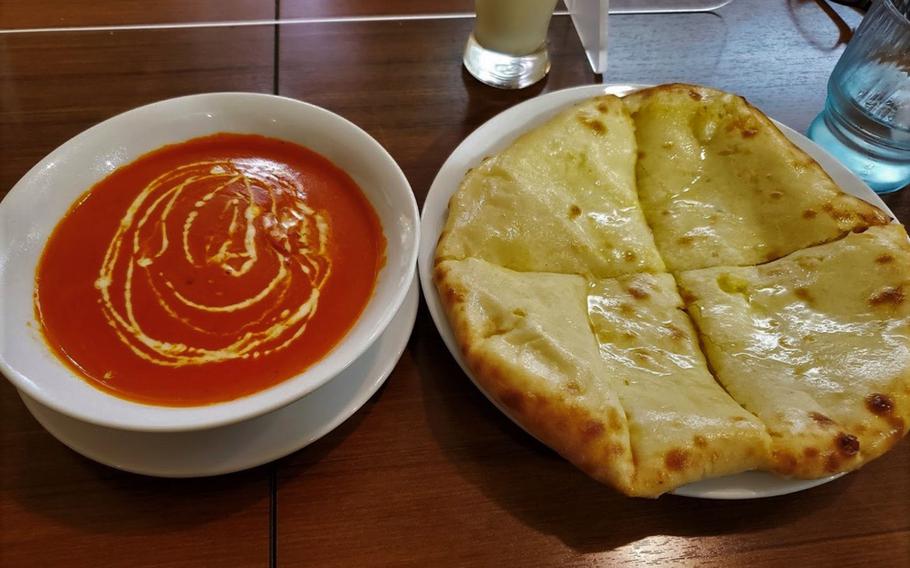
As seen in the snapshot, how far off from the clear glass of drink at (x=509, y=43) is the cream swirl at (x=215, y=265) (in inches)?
32.3

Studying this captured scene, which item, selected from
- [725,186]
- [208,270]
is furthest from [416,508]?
[725,186]

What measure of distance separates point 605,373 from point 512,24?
3.60 feet

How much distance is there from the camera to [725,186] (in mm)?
1706

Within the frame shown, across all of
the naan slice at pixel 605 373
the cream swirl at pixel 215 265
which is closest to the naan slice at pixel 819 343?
the naan slice at pixel 605 373

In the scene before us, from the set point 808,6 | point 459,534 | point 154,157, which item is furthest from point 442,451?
point 808,6

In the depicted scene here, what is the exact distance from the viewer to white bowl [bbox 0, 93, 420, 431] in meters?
1.08

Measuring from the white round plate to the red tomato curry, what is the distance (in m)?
0.11

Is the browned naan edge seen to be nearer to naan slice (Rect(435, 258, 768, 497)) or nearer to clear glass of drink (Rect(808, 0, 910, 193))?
naan slice (Rect(435, 258, 768, 497))

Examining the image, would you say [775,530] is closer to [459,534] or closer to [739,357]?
[739,357]

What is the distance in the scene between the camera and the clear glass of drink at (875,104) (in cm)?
183

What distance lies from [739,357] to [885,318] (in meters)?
0.31

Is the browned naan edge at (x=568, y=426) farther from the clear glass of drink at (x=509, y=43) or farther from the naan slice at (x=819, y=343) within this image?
the clear glass of drink at (x=509, y=43)

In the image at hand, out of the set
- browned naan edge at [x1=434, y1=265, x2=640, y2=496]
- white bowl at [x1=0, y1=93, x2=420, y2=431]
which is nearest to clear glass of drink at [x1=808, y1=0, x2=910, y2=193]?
browned naan edge at [x1=434, y1=265, x2=640, y2=496]

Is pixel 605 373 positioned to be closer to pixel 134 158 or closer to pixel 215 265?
Answer: pixel 215 265
